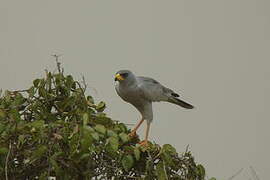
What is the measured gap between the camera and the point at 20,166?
1.12 m

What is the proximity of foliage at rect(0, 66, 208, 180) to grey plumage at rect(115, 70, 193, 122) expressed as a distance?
2.04 feet

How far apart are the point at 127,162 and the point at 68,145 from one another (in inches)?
7.0

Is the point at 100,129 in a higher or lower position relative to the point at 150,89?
lower

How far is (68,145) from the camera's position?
1.13 m

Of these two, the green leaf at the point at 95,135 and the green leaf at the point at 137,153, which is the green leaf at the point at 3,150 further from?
the green leaf at the point at 137,153

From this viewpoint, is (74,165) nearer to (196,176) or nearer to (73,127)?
(73,127)

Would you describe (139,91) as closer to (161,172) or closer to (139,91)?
(139,91)

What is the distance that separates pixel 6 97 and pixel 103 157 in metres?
0.39

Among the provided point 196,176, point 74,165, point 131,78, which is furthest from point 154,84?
point 74,165

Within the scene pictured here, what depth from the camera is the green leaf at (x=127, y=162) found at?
45.7 inches

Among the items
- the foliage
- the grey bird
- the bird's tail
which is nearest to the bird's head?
the grey bird

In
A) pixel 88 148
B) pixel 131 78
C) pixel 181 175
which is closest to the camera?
pixel 88 148

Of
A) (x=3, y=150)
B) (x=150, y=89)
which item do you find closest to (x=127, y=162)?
(x=3, y=150)

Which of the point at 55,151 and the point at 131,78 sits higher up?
the point at 131,78
